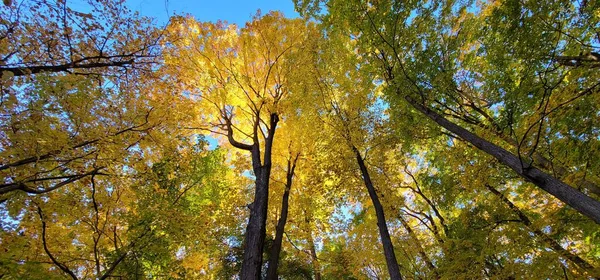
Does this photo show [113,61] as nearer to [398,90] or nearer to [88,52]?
[88,52]

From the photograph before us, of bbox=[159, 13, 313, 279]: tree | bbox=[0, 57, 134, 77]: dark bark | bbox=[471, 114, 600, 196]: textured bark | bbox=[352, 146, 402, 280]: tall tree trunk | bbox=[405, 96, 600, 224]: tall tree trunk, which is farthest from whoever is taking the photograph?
Answer: bbox=[159, 13, 313, 279]: tree

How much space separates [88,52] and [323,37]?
17.9 ft

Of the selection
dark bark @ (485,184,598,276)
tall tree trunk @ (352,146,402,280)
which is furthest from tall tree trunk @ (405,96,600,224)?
dark bark @ (485,184,598,276)

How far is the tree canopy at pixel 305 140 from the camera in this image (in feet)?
13.3

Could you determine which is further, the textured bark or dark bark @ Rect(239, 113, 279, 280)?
the textured bark

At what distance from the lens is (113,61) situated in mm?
4891

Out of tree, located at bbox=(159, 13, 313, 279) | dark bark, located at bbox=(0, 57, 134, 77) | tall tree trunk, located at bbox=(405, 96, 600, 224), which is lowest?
tall tree trunk, located at bbox=(405, 96, 600, 224)

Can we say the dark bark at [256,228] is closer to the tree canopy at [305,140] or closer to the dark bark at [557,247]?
the tree canopy at [305,140]

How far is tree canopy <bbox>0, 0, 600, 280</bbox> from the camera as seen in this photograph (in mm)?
4039

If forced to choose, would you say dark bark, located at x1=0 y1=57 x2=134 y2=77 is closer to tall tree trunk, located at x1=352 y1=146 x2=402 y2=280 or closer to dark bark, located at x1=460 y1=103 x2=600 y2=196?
tall tree trunk, located at x1=352 y1=146 x2=402 y2=280

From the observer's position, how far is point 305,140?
859 cm

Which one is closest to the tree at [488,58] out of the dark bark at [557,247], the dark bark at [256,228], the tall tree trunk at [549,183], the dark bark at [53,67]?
the tall tree trunk at [549,183]

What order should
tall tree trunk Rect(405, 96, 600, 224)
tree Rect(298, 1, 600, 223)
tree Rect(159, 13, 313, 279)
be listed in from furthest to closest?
tree Rect(159, 13, 313, 279)
tree Rect(298, 1, 600, 223)
tall tree trunk Rect(405, 96, 600, 224)

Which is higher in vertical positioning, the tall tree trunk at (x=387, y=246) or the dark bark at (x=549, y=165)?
the dark bark at (x=549, y=165)
